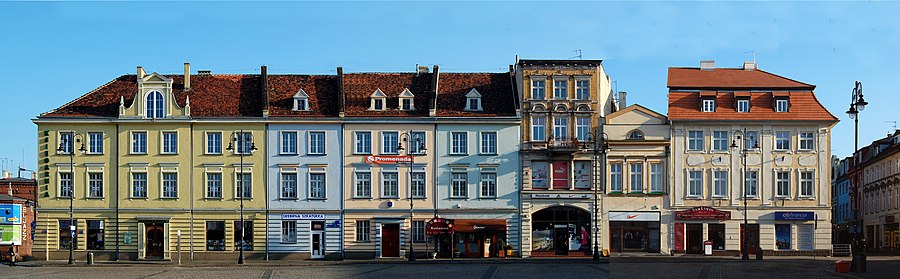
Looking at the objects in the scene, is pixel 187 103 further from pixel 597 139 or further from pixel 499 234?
pixel 597 139

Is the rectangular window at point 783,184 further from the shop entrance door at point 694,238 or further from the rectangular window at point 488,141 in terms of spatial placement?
the rectangular window at point 488,141

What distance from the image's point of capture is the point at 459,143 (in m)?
75.0

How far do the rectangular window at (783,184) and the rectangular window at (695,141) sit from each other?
5134mm

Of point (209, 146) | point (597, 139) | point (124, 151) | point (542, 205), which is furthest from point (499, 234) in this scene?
point (124, 151)

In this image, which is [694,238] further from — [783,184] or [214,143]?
[214,143]

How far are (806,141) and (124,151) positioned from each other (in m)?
42.9

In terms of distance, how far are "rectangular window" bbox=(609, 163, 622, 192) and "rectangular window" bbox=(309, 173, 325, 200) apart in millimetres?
18245

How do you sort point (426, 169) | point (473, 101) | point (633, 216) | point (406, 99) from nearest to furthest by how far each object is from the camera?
point (426, 169), point (406, 99), point (473, 101), point (633, 216)

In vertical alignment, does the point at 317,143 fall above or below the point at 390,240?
above

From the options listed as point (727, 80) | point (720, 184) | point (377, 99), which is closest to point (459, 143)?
point (377, 99)

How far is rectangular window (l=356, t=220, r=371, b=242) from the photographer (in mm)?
74250

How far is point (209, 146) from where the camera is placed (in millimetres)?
74250

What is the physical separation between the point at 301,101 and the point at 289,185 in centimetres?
532

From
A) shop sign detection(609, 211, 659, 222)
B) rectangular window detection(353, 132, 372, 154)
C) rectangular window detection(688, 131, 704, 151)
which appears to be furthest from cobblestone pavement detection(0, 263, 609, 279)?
rectangular window detection(688, 131, 704, 151)
